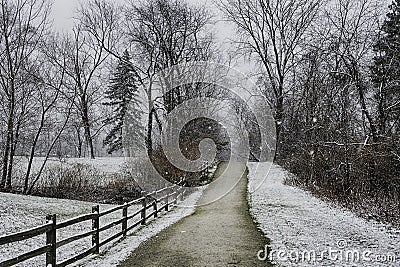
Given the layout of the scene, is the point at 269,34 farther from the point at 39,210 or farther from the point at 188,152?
the point at 39,210

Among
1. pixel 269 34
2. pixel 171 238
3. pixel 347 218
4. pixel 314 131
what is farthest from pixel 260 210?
pixel 269 34

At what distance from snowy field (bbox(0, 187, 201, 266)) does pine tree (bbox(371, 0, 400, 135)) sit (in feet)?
30.4

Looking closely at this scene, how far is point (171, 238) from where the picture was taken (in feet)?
34.3

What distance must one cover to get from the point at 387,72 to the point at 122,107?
33.0m

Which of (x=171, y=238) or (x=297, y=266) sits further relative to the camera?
(x=171, y=238)

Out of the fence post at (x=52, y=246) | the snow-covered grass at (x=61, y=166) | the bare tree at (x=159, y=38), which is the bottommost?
the fence post at (x=52, y=246)

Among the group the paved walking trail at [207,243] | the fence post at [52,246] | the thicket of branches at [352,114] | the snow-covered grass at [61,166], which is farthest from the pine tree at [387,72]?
the snow-covered grass at [61,166]

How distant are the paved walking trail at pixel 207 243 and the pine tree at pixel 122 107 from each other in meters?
29.3

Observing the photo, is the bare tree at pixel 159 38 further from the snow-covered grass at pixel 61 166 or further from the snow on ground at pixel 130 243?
the snow on ground at pixel 130 243

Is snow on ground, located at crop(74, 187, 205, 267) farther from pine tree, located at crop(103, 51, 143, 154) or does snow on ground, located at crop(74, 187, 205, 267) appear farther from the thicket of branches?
pine tree, located at crop(103, 51, 143, 154)

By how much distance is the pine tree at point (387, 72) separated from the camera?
17969 mm

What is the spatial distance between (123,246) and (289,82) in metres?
26.9

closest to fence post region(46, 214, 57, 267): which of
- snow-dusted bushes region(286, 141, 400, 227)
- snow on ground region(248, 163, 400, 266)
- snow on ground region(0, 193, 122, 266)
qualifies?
snow on ground region(0, 193, 122, 266)

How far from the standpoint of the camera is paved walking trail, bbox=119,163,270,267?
804 cm
